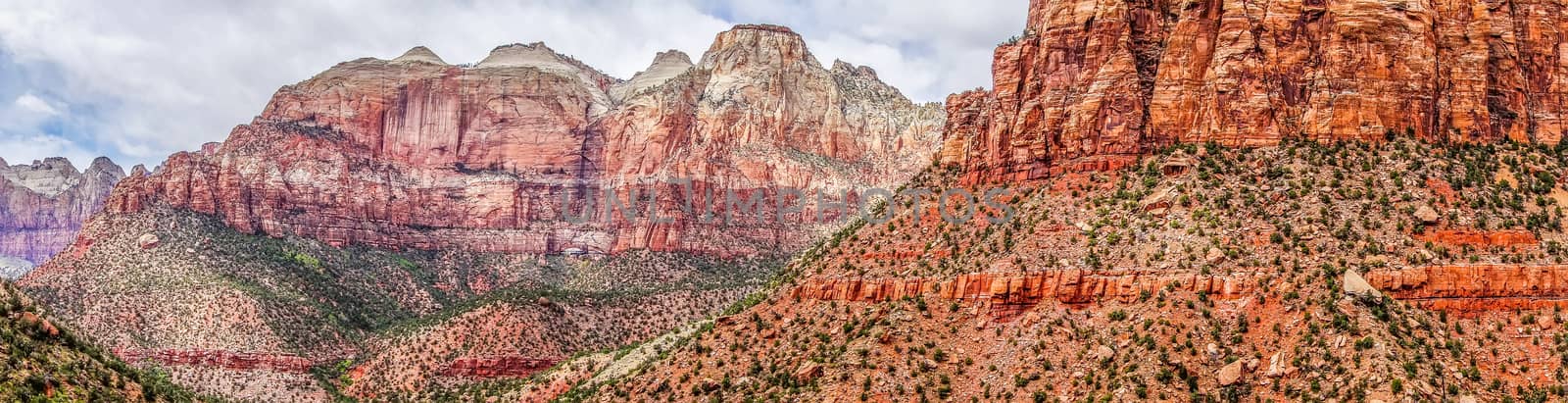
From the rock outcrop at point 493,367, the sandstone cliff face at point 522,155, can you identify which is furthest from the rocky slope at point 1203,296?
the sandstone cliff face at point 522,155

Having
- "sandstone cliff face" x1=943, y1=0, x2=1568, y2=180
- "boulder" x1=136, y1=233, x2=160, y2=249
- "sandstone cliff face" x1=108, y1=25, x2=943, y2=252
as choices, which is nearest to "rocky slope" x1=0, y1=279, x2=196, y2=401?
"sandstone cliff face" x1=943, y1=0, x2=1568, y2=180

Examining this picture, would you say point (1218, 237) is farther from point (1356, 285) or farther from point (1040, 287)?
point (1040, 287)

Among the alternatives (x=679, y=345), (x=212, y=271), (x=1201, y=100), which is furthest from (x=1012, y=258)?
(x=212, y=271)

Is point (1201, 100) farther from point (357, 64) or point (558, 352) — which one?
point (357, 64)

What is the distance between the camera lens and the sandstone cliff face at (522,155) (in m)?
178

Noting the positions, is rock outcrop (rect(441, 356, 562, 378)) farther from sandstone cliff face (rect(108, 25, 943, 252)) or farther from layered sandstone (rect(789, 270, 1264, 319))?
sandstone cliff face (rect(108, 25, 943, 252))

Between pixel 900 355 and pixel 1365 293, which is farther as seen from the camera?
pixel 900 355

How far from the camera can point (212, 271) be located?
5413 inches

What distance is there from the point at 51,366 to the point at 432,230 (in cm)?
13586

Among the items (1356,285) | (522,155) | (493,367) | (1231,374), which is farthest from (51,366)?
(522,155)

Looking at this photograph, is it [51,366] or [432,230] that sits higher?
[432,230]

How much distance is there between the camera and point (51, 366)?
5378cm

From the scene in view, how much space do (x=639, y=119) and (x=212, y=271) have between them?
2858 inches

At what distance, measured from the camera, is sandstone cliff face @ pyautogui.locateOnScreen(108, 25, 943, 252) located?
177625mm
